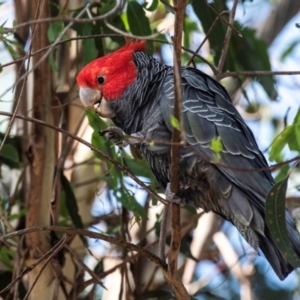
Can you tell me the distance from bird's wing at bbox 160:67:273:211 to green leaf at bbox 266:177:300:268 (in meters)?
0.24

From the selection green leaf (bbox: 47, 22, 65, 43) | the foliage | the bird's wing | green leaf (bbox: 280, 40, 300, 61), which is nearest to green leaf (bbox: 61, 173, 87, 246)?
the foliage

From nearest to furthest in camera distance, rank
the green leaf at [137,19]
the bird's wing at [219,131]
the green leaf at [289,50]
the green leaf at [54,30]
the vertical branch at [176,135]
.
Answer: the vertical branch at [176,135] < the bird's wing at [219,131] < the green leaf at [54,30] < the green leaf at [137,19] < the green leaf at [289,50]

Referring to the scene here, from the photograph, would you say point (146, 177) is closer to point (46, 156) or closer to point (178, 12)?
point (46, 156)

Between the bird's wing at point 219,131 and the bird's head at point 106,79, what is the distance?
0.21m

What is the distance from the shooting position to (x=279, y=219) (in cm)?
164

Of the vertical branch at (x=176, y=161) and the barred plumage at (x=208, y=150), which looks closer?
the vertical branch at (x=176, y=161)

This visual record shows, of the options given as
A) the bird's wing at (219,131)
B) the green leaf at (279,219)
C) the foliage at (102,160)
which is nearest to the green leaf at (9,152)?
the foliage at (102,160)

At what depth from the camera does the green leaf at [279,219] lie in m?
1.61

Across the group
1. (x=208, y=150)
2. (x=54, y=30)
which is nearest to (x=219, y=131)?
(x=208, y=150)

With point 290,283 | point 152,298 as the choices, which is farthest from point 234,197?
point 290,283

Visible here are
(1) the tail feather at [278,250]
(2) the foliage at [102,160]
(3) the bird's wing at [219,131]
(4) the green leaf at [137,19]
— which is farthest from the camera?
(4) the green leaf at [137,19]

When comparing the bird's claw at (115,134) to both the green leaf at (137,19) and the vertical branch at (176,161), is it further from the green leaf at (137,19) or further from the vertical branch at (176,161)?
the green leaf at (137,19)

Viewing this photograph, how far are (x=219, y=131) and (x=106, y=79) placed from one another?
1.71 ft

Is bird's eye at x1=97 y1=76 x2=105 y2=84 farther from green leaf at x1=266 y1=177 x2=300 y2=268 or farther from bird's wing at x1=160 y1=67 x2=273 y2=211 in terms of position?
green leaf at x1=266 y1=177 x2=300 y2=268
